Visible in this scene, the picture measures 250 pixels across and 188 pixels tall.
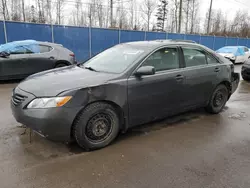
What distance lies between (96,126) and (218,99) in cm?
315

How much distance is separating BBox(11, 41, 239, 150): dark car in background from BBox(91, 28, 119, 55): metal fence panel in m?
10.0

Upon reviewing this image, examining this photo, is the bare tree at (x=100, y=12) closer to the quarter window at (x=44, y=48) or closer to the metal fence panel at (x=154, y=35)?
the metal fence panel at (x=154, y=35)

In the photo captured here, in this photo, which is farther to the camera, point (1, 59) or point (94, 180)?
point (1, 59)

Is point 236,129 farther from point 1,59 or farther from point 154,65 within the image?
point 1,59

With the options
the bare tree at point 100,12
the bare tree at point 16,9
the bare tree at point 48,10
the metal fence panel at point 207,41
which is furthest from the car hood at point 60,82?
the bare tree at point 16,9

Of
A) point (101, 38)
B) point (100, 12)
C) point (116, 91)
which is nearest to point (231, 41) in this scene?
point (101, 38)

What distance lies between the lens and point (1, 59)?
7.19 meters

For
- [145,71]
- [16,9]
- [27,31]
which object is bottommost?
[145,71]

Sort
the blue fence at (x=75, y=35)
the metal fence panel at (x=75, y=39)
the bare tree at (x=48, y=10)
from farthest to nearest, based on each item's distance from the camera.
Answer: the bare tree at (x=48, y=10) → the metal fence panel at (x=75, y=39) → the blue fence at (x=75, y=35)

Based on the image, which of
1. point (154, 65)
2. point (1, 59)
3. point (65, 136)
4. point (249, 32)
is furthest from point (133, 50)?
point (249, 32)

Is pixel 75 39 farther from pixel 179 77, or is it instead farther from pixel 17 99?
pixel 17 99

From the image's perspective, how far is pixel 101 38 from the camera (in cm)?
1409

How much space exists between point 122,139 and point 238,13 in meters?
51.7

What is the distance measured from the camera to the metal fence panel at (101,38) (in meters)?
13.8
